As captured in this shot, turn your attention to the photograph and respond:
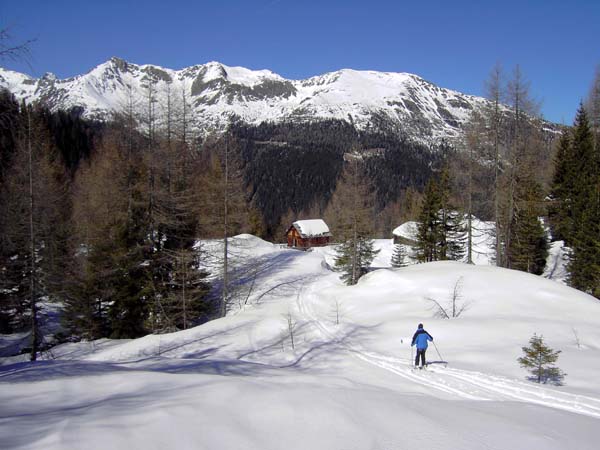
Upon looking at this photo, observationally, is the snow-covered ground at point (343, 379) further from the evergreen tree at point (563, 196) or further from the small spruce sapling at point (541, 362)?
the evergreen tree at point (563, 196)

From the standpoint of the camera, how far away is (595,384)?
10141 mm

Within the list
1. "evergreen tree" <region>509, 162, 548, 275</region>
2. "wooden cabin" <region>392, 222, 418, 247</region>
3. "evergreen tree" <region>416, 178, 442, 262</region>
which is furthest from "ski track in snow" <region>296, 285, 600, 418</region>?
"wooden cabin" <region>392, 222, 418, 247</region>

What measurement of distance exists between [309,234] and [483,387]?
1938 inches

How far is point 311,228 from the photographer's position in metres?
59.5

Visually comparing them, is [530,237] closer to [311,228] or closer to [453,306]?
[453,306]

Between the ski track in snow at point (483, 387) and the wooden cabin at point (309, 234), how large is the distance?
150ft

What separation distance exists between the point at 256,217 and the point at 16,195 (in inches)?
1598

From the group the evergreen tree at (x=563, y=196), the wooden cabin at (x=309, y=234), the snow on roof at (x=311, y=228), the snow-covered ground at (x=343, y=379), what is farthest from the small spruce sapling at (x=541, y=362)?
the snow on roof at (x=311, y=228)

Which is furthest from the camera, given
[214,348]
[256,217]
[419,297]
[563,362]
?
[256,217]

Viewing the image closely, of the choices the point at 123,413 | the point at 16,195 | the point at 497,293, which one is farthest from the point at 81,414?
the point at 497,293

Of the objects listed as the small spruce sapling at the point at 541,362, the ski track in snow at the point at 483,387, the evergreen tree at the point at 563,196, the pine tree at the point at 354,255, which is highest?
the evergreen tree at the point at 563,196

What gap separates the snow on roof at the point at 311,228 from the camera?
59.0m

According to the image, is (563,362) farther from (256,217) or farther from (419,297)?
(256,217)

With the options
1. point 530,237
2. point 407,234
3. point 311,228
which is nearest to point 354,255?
point 530,237
